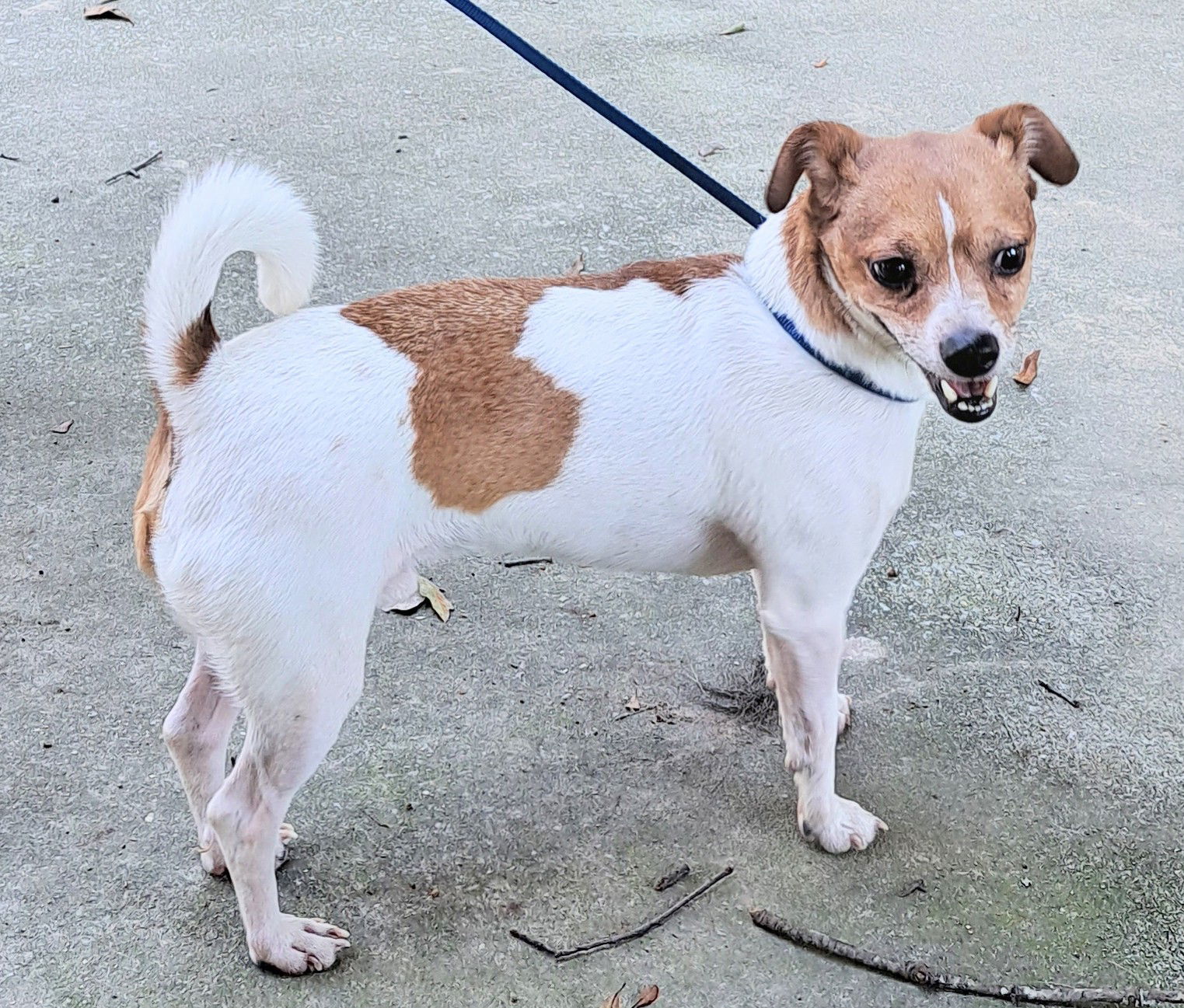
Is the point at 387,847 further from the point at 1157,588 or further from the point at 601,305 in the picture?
the point at 1157,588

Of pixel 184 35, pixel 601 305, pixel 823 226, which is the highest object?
pixel 823 226

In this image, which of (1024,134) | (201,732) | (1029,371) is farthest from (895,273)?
(1029,371)

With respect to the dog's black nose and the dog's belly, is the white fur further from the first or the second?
the dog's black nose

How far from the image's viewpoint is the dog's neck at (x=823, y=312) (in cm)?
214

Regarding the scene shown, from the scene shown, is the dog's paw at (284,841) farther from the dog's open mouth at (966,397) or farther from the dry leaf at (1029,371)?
the dry leaf at (1029,371)

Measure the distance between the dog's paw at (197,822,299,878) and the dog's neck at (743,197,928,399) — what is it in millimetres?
1299

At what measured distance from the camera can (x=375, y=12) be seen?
249 inches

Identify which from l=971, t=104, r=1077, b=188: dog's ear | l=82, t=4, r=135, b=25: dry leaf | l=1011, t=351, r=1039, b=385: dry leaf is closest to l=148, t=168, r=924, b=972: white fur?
l=971, t=104, r=1077, b=188: dog's ear

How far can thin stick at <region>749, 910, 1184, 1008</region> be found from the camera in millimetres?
2174

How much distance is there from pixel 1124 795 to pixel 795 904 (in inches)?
29.4

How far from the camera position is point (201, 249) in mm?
1952

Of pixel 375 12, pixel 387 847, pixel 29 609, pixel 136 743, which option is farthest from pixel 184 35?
pixel 387 847

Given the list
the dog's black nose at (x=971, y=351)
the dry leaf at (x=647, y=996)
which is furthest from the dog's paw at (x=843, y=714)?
the dog's black nose at (x=971, y=351)

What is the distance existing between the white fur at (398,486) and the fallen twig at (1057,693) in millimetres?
715
